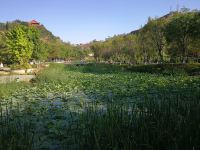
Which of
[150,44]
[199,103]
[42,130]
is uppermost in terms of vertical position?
[150,44]

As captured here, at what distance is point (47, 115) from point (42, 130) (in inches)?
88.0

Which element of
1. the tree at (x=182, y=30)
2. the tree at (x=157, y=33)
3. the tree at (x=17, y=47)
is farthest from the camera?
the tree at (x=17, y=47)

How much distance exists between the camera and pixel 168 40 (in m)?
48.8

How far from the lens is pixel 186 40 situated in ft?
152

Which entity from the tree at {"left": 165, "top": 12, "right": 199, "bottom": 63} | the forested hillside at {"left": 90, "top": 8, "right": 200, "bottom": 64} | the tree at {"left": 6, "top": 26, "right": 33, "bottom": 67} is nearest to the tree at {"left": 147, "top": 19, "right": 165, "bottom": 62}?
the forested hillside at {"left": 90, "top": 8, "right": 200, "bottom": 64}

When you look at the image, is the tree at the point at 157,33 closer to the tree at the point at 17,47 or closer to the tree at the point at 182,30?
the tree at the point at 182,30

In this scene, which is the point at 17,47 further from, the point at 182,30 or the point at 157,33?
the point at 182,30

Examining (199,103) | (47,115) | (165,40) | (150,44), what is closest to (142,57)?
(150,44)

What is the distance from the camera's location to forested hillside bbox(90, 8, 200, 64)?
44906 millimetres

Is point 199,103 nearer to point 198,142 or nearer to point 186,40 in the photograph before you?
point 198,142

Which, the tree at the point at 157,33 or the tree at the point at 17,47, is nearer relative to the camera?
the tree at the point at 157,33

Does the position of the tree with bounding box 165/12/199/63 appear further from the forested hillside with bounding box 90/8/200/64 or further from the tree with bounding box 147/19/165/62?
the tree with bounding box 147/19/165/62

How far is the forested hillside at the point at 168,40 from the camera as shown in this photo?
147 feet

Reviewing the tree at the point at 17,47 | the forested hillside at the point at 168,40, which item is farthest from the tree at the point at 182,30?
the tree at the point at 17,47
